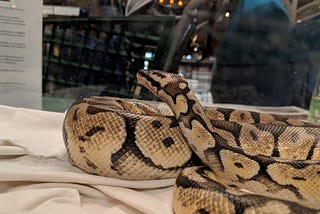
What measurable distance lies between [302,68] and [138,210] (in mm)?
1514

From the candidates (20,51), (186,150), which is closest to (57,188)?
(186,150)

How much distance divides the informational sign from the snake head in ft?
2.45

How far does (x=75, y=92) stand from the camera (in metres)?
2.10

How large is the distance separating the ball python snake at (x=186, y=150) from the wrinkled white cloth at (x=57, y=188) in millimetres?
47

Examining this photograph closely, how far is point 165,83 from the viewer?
1171 mm

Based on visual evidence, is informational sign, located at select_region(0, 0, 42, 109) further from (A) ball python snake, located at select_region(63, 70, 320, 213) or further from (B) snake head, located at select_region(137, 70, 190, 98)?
(B) snake head, located at select_region(137, 70, 190, 98)

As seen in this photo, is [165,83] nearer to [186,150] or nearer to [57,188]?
[186,150]

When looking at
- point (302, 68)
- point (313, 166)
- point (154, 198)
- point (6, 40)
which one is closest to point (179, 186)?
point (154, 198)

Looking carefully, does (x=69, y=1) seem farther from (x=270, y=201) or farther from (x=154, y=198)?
(x=270, y=201)

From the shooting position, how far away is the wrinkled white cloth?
3.04ft

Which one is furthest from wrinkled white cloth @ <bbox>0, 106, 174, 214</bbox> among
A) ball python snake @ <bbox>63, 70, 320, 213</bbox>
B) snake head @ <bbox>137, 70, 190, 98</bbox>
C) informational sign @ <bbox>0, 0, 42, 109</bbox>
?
informational sign @ <bbox>0, 0, 42, 109</bbox>

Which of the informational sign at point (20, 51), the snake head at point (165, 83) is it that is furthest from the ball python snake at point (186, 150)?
the informational sign at point (20, 51)

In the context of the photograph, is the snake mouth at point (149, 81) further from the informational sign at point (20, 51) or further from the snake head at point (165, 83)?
the informational sign at point (20, 51)

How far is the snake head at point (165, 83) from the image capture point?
1159 mm
